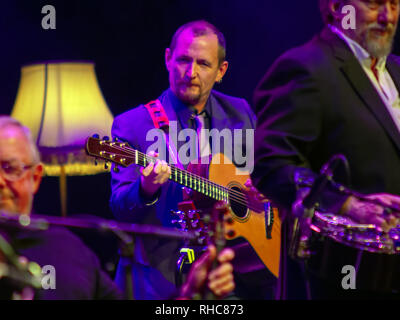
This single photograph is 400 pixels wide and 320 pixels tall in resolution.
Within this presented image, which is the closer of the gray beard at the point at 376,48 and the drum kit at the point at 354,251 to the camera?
the drum kit at the point at 354,251

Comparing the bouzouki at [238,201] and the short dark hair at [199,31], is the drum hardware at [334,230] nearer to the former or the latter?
the bouzouki at [238,201]

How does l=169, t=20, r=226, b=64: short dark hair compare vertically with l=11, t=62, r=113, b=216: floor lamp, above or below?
above

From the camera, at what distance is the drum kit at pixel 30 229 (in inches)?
72.1

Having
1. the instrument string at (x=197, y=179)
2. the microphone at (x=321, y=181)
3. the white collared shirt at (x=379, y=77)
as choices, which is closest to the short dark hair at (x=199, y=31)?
the instrument string at (x=197, y=179)

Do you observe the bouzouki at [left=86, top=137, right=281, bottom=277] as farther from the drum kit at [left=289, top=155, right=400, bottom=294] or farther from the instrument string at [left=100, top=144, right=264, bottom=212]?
the drum kit at [left=289, top=155, right=400, bottom=294]

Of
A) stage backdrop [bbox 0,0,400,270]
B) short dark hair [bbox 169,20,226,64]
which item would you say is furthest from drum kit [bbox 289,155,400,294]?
stage backdrop [bbox 0,0,400,270]

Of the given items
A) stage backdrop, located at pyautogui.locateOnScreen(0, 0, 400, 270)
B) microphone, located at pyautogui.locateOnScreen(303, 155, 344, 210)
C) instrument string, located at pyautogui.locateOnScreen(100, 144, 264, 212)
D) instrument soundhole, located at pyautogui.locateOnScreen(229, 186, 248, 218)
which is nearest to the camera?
microphone, located at pyautogui.locateOnScreen(303, 155, 344, 210)

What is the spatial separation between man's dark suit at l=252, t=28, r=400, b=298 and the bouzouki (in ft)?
3.83

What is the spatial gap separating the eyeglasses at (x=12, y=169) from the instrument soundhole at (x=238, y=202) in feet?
5.29

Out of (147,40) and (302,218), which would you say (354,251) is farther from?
(147,40)

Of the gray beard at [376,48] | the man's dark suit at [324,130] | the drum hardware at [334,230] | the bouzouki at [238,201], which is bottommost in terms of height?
the bouzouki at [238,201]

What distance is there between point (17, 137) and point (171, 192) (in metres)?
1.33

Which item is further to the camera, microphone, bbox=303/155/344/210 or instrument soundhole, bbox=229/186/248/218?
instrument soundhole, bbox=229/186/248/218

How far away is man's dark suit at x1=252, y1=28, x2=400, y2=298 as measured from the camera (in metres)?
2.32
